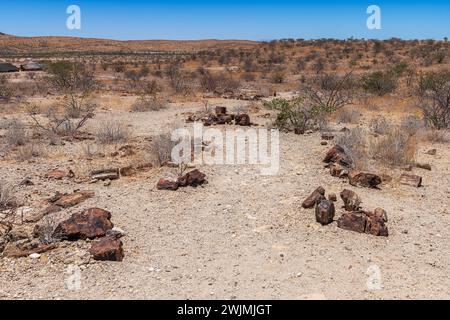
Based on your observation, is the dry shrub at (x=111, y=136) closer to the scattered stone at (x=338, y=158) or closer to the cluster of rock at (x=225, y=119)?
the cluster of rock at (x=225, y=119)

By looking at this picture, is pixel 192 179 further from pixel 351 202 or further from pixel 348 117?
pixel 348 117

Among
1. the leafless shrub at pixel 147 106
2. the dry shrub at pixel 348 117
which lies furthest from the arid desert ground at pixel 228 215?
the leafless shrub at pixel 147 106

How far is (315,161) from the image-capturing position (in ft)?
26.0

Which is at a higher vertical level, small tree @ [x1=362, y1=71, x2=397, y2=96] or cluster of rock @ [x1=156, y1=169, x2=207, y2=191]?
small tree @ [x1=362, y1=71, x2=397, y2=96]

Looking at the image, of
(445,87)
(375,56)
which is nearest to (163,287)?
(445,87)

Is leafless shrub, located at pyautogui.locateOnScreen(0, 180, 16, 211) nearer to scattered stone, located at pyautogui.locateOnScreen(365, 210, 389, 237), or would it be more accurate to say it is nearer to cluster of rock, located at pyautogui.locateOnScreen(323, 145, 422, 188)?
scattered stone, located at pyautogui.locateOnScreen(365, 210, 389, 237)

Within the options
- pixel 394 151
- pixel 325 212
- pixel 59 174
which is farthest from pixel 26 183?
pixel 394 151

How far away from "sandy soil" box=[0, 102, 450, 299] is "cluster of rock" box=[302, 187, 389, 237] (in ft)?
0.34

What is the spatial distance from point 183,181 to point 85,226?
6.08 feet

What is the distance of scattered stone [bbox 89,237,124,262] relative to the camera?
4.60 meters

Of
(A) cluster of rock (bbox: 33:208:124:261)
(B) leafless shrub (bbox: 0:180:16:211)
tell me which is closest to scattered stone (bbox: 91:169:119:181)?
(B) leafless shrub (bbox: 0:180:16:211)

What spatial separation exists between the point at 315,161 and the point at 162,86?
14325 mm

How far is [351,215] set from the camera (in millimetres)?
5367

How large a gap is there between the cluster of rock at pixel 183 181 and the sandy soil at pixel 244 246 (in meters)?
0.12
